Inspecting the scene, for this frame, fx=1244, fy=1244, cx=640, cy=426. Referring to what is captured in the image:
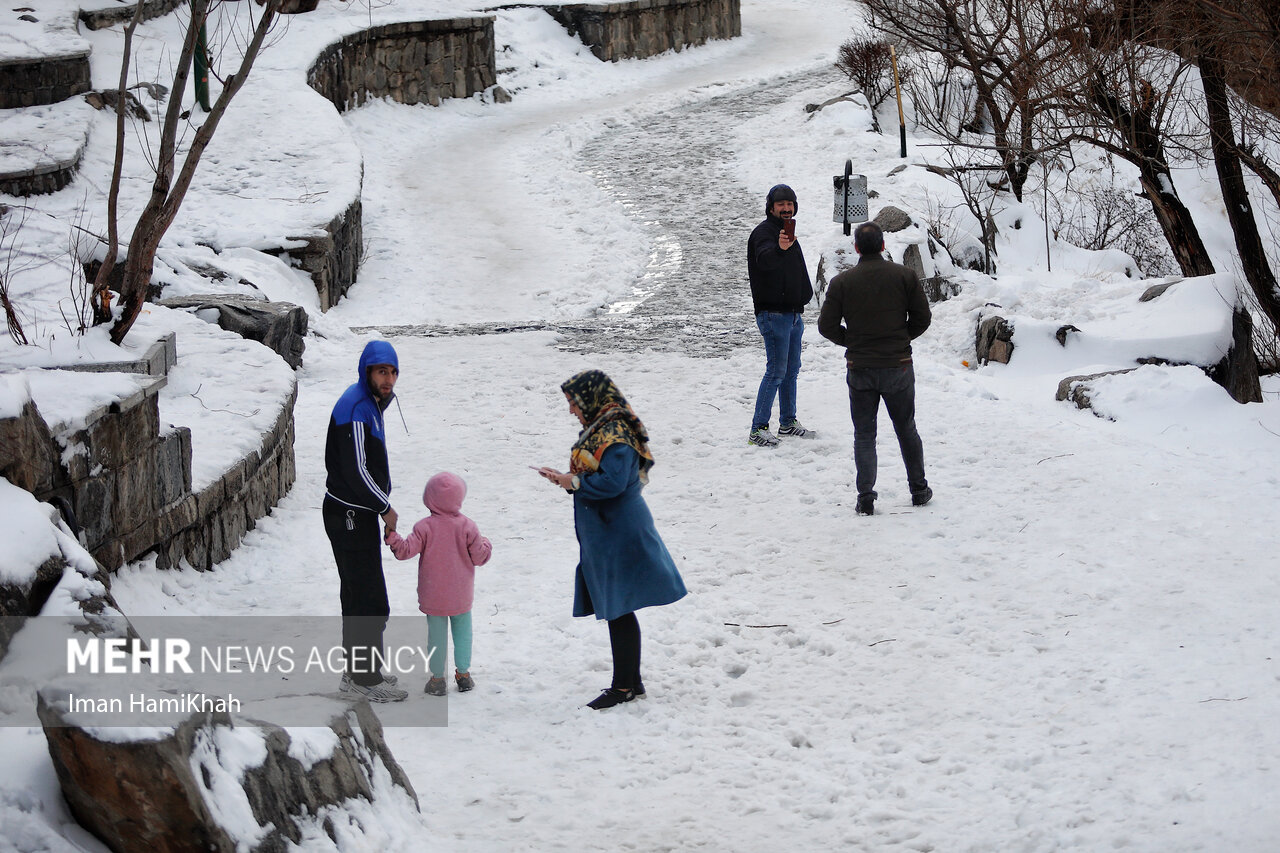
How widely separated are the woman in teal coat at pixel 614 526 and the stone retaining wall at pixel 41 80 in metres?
12.0

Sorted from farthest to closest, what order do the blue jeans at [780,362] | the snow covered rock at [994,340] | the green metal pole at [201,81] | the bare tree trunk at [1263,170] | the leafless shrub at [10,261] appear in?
1. the green metal pole at [201,81]
2. the bare tree trunk at [1263,170]
3. the snow covered rock at [994,340]
4. the blue jeans at [780,362]
5. the leafless shrub at [10,261]

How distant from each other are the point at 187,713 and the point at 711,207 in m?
14.4

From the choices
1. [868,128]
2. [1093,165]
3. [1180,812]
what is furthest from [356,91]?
[1180,812]

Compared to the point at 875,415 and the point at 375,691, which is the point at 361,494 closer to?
the point at 375,691

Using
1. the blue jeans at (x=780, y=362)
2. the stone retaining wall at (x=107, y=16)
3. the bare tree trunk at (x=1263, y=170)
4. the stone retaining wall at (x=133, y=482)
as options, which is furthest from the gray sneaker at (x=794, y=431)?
the stone retaining wall at (x=107, y=16)

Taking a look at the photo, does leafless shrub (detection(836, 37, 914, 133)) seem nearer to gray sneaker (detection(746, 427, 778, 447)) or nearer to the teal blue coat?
gray sneaker (detection(746, 427, 778, 447))

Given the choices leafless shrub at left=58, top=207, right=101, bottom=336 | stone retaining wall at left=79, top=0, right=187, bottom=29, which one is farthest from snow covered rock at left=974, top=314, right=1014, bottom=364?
stone retaining wall at left=79, top=0, right=187, bottom=29

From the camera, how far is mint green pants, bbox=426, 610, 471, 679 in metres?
5.14

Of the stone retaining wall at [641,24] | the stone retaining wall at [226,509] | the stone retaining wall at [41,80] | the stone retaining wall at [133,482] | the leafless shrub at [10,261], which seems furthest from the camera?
the stone retaining wall at [641,24]

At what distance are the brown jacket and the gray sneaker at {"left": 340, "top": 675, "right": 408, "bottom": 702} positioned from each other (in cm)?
324

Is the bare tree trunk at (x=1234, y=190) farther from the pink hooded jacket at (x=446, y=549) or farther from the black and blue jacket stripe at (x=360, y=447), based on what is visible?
the black and blue jacket stripe at (x=360, y=447)

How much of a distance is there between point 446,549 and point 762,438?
379cm

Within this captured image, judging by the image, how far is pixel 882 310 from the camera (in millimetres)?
6898

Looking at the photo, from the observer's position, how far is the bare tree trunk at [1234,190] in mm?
11406
